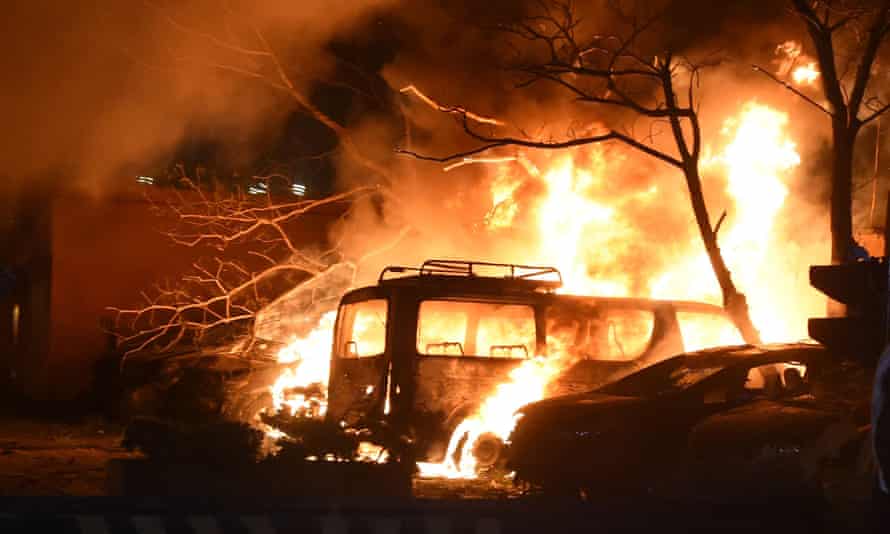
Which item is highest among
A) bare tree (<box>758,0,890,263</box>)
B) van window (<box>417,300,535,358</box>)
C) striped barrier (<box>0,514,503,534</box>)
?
bare tree (<box>758,0,890,263</box>)

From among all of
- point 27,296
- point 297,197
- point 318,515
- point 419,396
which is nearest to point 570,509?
point 318,515

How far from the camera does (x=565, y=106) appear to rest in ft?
48.3

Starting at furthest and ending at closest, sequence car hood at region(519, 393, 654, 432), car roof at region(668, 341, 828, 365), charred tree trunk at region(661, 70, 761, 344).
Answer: charred tree trunk at region(661, 70, 761, 344) < car roof at region(668, 341, 828, 365) < car hood at region(519, 393, 654, 432)

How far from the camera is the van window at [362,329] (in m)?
9.89

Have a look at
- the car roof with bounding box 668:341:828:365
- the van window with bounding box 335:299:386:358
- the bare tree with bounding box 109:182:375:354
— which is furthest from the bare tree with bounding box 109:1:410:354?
the car roof with bounding box 668:341:828:365

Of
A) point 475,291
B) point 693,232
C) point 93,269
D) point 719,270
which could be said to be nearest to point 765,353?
point 475,291

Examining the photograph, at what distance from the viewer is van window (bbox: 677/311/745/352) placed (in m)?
10.6

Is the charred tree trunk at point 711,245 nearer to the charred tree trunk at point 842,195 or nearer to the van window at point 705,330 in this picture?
the van window at point 705,330

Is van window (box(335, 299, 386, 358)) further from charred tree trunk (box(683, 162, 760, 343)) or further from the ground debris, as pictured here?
charred tree trunk (box(683, 162, 760, 343))

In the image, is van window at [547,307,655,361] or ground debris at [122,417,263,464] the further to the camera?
van window at [547,307,655,361]

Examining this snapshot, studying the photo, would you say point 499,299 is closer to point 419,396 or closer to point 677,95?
point 419,396

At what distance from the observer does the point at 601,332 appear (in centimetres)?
1012

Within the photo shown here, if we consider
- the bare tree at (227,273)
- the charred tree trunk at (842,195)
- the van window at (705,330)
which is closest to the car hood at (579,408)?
the van window at (705,330)

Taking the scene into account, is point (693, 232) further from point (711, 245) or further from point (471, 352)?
point (471, 352)
